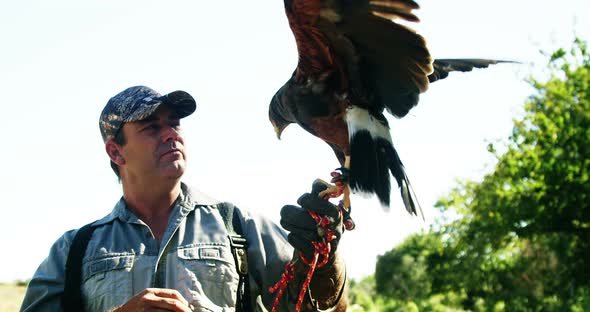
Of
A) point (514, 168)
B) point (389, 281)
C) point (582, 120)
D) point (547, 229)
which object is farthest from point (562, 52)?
point (389, 281)

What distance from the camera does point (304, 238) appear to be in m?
3.23

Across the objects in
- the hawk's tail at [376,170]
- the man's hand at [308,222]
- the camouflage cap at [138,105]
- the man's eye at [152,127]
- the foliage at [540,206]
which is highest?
the foliage at [540,206]

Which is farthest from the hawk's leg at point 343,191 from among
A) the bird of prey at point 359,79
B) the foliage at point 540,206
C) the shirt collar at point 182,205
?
the foliage at point 540,206

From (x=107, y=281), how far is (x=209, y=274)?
448mm

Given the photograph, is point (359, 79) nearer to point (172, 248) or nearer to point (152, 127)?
point (152, 127)

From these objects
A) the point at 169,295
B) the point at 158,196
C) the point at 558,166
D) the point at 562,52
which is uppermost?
the point at 562,52

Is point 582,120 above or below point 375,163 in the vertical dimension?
above

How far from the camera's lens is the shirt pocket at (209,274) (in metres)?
3.34

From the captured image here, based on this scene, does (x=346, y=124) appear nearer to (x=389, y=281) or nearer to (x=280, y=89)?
(x=280, y=89)

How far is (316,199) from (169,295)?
0.71m

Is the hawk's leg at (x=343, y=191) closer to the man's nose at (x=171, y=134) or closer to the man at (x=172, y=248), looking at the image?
the man at (x=172, y=248)

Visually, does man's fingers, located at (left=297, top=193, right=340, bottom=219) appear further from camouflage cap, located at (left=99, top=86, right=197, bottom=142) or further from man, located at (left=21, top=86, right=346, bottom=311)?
camouflage cap, located at (left=99, top=86, right=197, bottom=142)

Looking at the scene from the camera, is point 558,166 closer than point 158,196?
No

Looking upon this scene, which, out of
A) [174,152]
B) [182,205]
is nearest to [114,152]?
[174,152]
